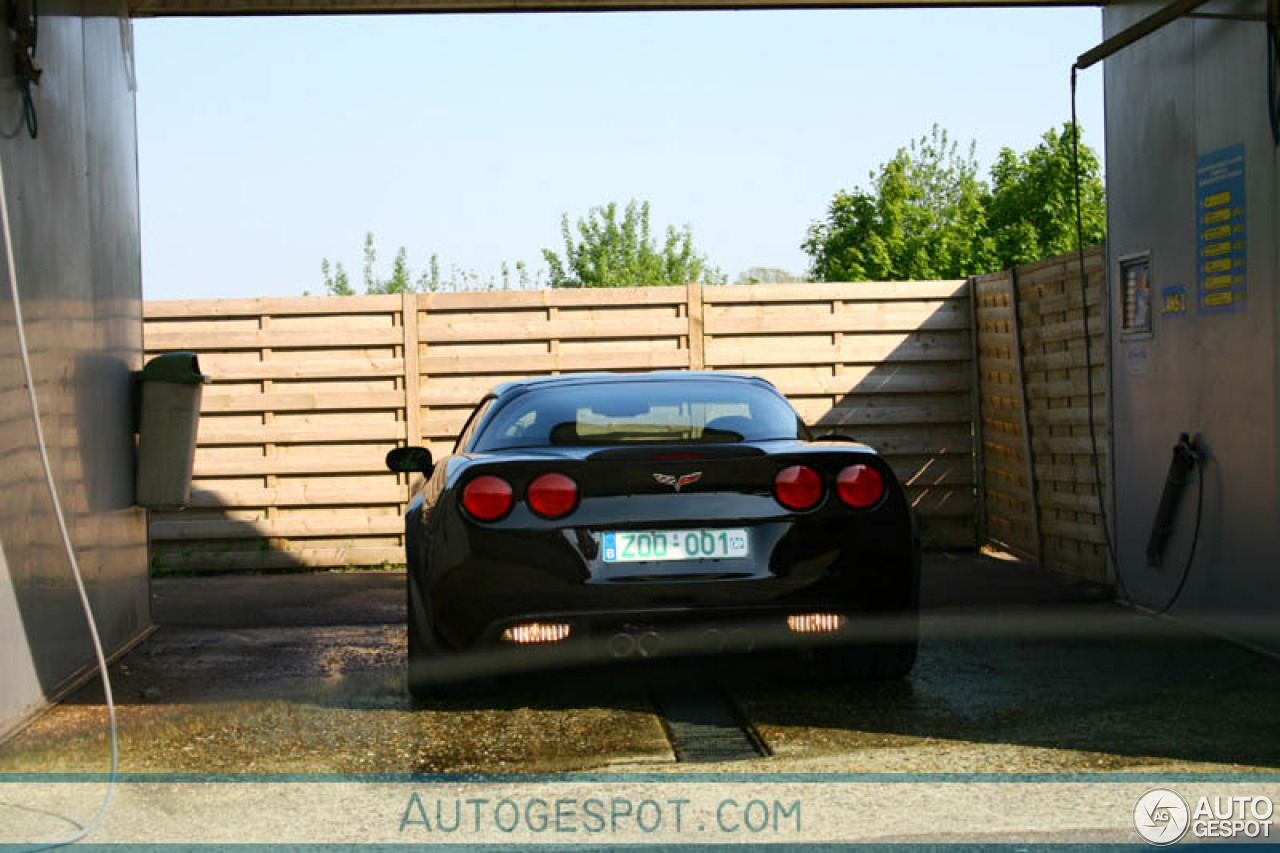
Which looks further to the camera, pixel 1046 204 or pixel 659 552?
pixel 1046 204

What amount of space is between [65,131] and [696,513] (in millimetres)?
3485

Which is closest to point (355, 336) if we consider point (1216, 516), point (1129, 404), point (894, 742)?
point (1129, 404)

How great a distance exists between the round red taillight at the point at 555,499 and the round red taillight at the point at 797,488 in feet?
2.43

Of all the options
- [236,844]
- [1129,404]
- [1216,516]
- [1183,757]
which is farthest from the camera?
[1129,404]

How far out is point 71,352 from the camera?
22.9 ft

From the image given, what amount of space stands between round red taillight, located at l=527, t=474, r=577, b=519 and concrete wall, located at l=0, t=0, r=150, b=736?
1875 millimetres

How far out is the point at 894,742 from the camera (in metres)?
5.22

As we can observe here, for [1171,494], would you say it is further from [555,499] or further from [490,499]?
[490,499]

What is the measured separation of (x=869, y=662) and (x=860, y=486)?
0.80 metres

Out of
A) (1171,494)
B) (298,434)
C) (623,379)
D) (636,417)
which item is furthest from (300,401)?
(1171,494)

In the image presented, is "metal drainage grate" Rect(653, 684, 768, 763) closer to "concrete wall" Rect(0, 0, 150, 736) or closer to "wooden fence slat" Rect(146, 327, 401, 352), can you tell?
"concrete wall" Rect(0, 0, 150, 736)

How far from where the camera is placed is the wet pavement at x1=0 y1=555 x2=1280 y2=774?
5.05m

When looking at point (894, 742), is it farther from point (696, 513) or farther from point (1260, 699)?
point (1260, 699)

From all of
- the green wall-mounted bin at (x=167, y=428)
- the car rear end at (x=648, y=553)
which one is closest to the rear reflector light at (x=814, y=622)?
the car rear end at (x=648, y=553)
